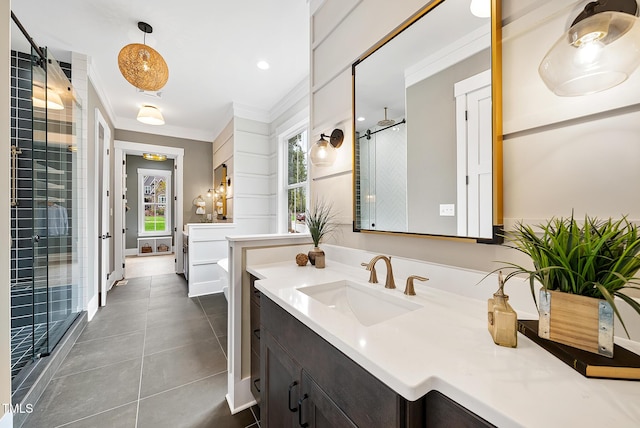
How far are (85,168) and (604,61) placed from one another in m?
3.92

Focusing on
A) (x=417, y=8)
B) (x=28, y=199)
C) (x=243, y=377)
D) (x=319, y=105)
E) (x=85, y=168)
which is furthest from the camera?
(x=85, y=168)

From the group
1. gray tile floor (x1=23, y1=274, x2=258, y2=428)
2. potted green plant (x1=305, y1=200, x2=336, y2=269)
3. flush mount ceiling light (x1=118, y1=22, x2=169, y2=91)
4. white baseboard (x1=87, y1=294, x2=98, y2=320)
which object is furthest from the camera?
white baseboard (x1=87, y1=294, x2=98, y2=320)

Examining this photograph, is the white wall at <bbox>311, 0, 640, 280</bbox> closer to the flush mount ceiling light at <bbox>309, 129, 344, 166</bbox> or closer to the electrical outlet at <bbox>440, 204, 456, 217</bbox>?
the electrical outlet at <bbox>440, 204, 456, 217</bbox>

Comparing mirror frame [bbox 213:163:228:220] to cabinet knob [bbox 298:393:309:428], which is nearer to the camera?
cabinet knob [bbox 298:393:309:428]

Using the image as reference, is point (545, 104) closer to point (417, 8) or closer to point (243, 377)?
point (417, 8)

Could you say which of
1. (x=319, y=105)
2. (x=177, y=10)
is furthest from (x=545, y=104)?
(x=177, y=10)

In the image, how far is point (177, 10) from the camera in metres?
2.06

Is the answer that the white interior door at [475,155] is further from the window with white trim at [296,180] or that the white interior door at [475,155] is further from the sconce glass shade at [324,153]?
the window with white trim at [296,180]

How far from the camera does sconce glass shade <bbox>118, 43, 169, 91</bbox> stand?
197cm

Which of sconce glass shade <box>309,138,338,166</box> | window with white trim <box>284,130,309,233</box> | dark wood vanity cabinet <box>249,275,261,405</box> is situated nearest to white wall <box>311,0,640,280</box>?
sconce glass shade <box>309,138,338,166</box>

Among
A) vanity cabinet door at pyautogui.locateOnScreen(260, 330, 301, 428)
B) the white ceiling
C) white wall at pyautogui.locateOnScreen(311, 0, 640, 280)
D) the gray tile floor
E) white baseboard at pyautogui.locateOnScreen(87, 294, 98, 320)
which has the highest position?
the white ceiling

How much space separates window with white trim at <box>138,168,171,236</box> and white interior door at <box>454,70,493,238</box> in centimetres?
865

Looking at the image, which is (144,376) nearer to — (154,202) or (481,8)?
(481,8)

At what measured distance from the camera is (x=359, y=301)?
4.02ft
